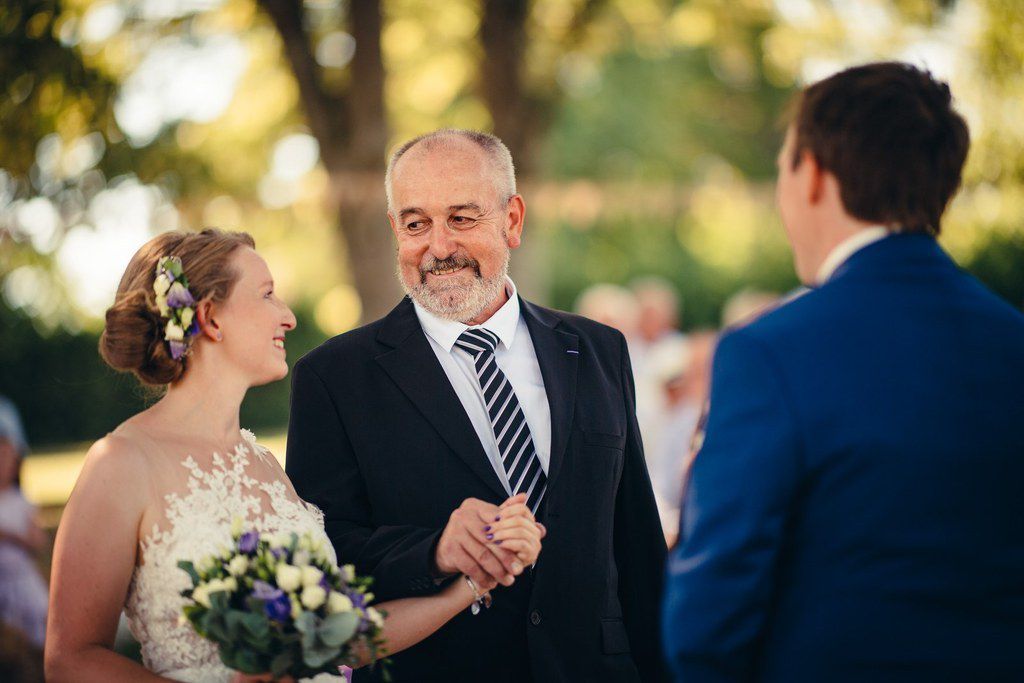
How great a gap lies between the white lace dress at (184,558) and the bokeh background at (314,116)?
1.94 metres

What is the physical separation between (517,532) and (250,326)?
40.8 inches

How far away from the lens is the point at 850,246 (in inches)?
87.3

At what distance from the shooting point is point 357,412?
322 centimetres

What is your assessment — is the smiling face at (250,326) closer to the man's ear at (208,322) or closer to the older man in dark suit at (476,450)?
the man's ear at (208,322)

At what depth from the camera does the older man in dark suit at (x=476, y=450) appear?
3096 millimetres

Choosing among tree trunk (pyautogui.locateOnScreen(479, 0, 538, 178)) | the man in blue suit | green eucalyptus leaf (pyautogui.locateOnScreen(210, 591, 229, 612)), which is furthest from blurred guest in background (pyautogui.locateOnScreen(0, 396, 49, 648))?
tree trunk (pyautogui.locateOnScreen(479, 0, 538, 178))

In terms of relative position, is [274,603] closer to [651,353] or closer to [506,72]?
[651,353]

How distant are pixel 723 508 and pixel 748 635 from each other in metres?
0.27

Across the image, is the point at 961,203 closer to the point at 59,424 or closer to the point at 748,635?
the point at 748,635

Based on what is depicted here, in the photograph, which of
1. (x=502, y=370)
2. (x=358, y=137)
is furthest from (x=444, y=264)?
(x=358, y=137)

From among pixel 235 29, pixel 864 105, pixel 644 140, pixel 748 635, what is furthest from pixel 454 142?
pixel 644 140

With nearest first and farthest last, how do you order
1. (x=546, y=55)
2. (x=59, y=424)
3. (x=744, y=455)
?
(x=744, y=455) < (x=546, y=55) < (x=59, y=424)

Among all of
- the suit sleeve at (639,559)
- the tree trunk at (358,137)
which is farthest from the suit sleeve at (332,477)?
the tree trunk at (358,137)


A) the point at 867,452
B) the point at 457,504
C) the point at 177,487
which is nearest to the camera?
the point at 867,452
